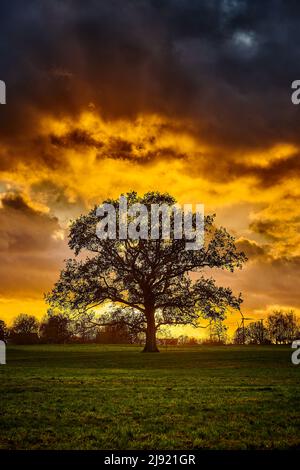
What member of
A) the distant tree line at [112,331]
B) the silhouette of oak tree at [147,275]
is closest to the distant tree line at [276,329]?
the distant tree line at [112,331]

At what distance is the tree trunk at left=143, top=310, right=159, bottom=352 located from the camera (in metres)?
54.2

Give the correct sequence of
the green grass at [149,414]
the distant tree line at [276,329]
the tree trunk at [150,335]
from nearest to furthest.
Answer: the green grass at [149,414] → the tree trunk at [150,335] → the distant tree line at [276,329]

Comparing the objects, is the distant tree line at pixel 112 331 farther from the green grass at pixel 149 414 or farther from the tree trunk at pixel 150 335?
the green grass at pixel 149 414

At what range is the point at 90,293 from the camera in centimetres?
5416

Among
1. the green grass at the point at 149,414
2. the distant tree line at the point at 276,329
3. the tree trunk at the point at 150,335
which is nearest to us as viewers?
the green grass at the point at 149,414

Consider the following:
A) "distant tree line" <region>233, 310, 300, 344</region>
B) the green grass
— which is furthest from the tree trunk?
"distant tree line" <region>233, 310, 300, 344</region>

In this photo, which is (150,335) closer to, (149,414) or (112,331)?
(149,414)

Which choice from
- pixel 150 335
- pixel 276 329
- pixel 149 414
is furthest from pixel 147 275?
pixel 276 329

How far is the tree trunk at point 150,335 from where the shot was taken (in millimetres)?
54250

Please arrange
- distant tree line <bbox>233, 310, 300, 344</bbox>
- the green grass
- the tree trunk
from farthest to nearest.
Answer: distant tree line <bbox>233, 310, 300, 344</bbox> → the tree trunk → the green grass

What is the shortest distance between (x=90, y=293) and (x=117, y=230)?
26.7ft

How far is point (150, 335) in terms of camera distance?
54.8 meters

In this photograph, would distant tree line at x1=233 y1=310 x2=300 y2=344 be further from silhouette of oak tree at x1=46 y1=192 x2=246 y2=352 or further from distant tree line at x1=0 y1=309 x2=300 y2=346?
silhouette of oak tree at x1=46 y1=192 x2=246 y2=352
